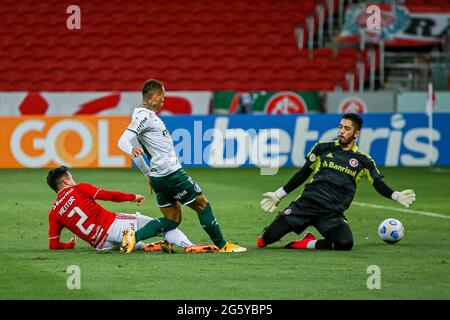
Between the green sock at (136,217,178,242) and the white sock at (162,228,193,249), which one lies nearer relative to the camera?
the green sock at (136,217,178,242)

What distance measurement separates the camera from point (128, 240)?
10055 millimetres

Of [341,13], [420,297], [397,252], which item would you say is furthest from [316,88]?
[420,297]

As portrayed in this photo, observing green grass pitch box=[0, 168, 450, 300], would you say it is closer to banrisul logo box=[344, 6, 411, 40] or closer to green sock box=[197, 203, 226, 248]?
green sock box=[197, 203, 226, 248]

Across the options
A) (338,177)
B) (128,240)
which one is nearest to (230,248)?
(128,240)

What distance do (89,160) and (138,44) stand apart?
6.14m

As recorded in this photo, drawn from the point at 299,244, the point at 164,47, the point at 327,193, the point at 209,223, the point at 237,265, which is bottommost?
the point at 299,244

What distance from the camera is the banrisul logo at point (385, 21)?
89.8 feet

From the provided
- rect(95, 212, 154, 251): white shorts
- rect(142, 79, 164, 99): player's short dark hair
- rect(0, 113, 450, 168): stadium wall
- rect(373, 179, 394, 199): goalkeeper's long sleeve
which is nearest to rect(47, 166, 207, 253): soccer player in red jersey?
rect(95, 212, 154, 251): white shorts

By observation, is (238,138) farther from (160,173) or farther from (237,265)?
(237,265)

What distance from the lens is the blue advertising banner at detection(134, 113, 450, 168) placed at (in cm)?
2272

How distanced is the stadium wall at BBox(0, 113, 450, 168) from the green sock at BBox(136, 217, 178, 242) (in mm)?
12114

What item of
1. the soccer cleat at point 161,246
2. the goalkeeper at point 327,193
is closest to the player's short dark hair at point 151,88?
the soccer cleat at point 161,246

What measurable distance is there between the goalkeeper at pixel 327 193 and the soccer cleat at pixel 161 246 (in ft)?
3.43

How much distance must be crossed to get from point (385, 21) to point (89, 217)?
18622 mm
